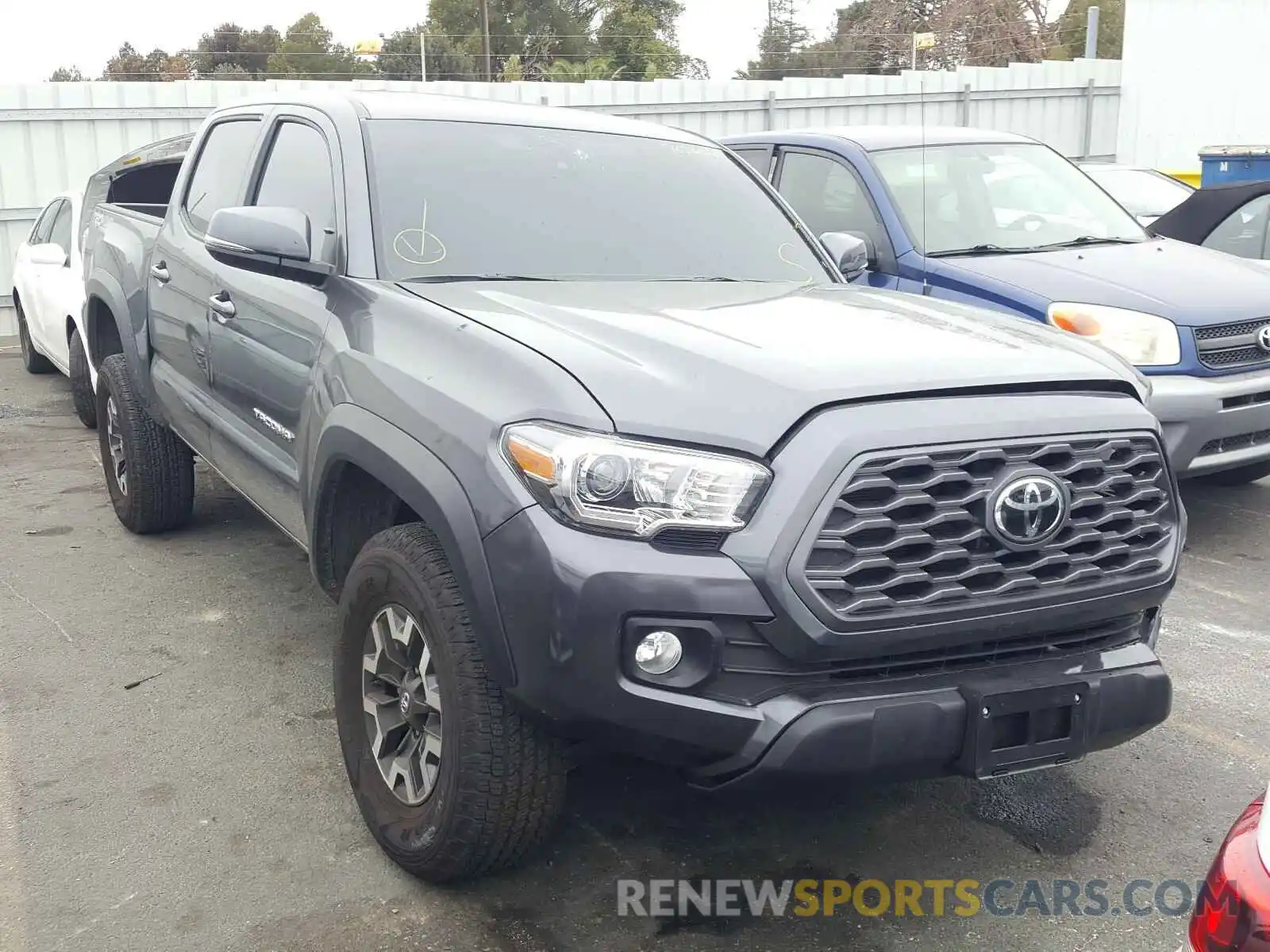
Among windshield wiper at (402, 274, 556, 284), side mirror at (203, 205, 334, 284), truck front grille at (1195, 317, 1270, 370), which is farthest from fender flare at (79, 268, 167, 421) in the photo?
truck front grille at (1195, 317, 1270, 370)

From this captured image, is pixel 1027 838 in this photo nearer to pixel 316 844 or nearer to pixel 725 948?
pixel 725 948

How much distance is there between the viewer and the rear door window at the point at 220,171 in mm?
4594

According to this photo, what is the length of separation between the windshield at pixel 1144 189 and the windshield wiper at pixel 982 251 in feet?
15.9

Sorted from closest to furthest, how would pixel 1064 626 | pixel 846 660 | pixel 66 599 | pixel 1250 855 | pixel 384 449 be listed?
pixel 1250 855 < pixel 846 660 < pixel 1064 626 < pixel 384 449 < pixel 66 599

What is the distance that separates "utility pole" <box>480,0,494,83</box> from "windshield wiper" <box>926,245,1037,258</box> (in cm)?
4612

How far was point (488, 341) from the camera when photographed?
2.85 m

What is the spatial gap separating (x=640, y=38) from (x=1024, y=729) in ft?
173

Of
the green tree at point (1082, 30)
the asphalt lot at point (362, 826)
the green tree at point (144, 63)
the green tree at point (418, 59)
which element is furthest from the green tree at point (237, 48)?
the asphalt lot at point (362, 826)

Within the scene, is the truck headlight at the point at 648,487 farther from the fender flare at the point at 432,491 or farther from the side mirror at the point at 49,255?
the side mirror at the point at 49,255

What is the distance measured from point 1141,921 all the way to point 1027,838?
40cm

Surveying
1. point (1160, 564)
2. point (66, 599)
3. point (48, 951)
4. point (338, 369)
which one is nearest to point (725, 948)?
point (1160, 564)

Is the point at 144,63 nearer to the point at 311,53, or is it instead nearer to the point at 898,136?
the point at 311,53

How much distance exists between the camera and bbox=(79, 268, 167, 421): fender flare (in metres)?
5.22

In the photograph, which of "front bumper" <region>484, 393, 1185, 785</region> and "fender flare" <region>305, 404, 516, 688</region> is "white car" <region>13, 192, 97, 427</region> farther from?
"front bumper" <region>484, 393, 1185, 785</region>
